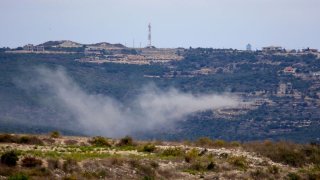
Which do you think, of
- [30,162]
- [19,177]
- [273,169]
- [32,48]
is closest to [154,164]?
[30,162]

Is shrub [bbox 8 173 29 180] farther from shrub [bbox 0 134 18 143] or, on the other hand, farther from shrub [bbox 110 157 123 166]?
shrub [bbox 0 134 18 143]

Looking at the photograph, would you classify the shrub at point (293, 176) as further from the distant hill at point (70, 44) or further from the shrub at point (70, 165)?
the distant hill at point (70, 44)

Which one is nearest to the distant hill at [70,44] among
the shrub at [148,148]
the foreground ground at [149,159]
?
the foreground ground at [149,159]

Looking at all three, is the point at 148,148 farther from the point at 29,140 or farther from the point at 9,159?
the point at 9,159

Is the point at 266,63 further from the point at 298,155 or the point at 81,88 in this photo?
the point at 298,155

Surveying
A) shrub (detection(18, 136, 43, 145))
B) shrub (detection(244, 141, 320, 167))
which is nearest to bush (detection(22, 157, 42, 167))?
shrub (detection(18, 136, 43, 145))

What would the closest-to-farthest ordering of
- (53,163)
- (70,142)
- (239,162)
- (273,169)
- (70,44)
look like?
(53,163)
(239,162)
(273,169)
(70,142)
(70,44)

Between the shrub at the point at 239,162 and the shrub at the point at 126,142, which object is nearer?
the shrub at the point at 239,162
